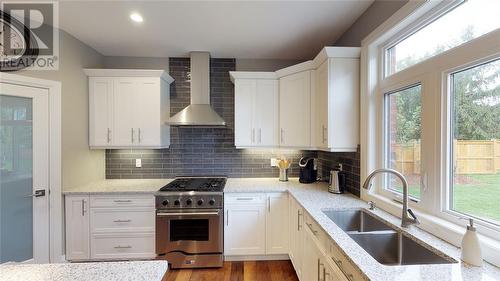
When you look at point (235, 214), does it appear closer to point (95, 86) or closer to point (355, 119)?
point (355, 119)

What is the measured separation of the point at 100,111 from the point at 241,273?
258 centimetres

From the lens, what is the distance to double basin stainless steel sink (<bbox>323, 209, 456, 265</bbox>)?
1318mm

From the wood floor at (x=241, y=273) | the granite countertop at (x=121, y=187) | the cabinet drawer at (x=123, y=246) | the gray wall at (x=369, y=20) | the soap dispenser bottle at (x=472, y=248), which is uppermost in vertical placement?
the gray wall at (x=369, y=20)

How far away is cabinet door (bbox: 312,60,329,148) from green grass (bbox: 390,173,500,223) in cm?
111

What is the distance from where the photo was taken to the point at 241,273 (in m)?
2.52

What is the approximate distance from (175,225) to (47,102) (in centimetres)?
185

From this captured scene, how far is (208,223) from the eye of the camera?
2598 mm

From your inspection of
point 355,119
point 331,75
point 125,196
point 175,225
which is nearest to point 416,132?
point 355,119

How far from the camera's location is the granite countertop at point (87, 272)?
93 cm

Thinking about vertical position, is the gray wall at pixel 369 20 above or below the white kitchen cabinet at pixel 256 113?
above

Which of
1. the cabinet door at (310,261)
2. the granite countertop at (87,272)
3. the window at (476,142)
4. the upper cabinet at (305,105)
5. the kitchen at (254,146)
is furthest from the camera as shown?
the upper cabinet at (305,105)

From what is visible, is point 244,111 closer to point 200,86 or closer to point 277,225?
point 200,86

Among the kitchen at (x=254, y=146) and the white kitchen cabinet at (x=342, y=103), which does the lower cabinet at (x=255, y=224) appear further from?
the white kitchen cabinet at (x=342, y=103)

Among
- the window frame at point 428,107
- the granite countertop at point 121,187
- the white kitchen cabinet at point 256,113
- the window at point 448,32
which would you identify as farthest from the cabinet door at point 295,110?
the granite countertop at point 121,187
